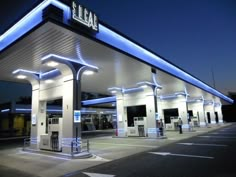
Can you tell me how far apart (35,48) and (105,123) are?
36.0 metres

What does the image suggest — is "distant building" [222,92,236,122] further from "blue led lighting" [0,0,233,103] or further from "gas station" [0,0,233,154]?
"blue led lighting" [0,0,233,103]

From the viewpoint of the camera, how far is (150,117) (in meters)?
17.0

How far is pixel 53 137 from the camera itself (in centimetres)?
1067

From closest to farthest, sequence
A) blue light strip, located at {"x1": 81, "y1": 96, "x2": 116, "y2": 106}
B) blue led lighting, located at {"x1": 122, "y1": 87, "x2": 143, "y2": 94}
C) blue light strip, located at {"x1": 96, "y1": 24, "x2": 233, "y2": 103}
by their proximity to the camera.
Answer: blue light strip, located at {"x1": 96, "y1": 24, "x2": 233, "y2": 103} < blue led lighting, located at {"x1": 122, "y1": 87, "x2": 143, "y2": 94} < blue light strip, located at {"x1": 81, "y1": 96, "x2": 116, "y2": 106}

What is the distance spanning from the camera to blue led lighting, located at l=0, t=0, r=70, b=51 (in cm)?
642

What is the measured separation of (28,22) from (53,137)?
6170mm

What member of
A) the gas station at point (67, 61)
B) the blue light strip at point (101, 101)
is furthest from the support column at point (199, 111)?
the gas station at point (67, 61)

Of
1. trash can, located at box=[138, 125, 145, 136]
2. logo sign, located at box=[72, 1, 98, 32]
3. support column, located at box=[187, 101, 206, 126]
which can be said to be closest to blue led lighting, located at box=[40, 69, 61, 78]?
logo sign, located at box=[72, 1, 98, 32]

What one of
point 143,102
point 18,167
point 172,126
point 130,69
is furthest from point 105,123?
point 18,167

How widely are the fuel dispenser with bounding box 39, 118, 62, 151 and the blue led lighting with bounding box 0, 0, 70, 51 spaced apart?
464 centimetres

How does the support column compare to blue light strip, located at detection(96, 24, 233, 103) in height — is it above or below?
below

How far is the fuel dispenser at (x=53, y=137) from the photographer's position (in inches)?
409

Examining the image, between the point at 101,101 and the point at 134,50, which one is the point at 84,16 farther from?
the point at 101,101

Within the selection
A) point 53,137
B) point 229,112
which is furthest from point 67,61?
point 229,112
